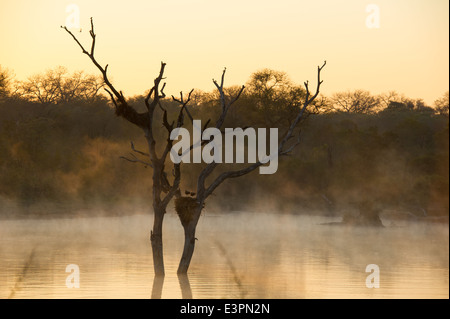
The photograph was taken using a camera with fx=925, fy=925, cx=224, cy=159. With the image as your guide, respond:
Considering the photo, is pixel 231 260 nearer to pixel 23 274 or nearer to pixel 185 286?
pixel 185 286

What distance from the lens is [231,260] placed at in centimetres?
2562

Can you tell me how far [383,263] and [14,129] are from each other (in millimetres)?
30343

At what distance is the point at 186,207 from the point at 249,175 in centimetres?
3212

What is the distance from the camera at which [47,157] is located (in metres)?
49.5

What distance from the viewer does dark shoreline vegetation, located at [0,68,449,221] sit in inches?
1720

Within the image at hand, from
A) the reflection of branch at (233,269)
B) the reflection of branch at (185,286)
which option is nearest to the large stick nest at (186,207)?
the reflection of branch at (185,286)

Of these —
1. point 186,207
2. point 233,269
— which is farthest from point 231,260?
point 186,207

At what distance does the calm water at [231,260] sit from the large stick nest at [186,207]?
1.42 m

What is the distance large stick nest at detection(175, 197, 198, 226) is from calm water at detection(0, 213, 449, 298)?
4.65 ft

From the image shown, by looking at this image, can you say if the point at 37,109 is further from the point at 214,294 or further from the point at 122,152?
the point at 214,294

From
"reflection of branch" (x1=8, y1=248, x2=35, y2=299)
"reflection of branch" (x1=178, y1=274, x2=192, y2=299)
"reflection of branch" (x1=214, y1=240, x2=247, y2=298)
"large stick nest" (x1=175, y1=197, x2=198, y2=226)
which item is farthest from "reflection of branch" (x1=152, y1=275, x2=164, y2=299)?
"reflection of branch" (x1=8, y1=248, x2=35, y2=299)

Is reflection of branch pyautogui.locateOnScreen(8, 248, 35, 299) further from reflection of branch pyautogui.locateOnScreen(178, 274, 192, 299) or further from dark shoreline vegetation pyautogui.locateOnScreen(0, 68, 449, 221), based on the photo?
dark shoreline vegetation pyautogui.locateOnScreen(0, 68, 449, 221)

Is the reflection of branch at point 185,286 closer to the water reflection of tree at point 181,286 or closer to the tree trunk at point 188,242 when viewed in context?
the water reflection of tree at point 181,286
